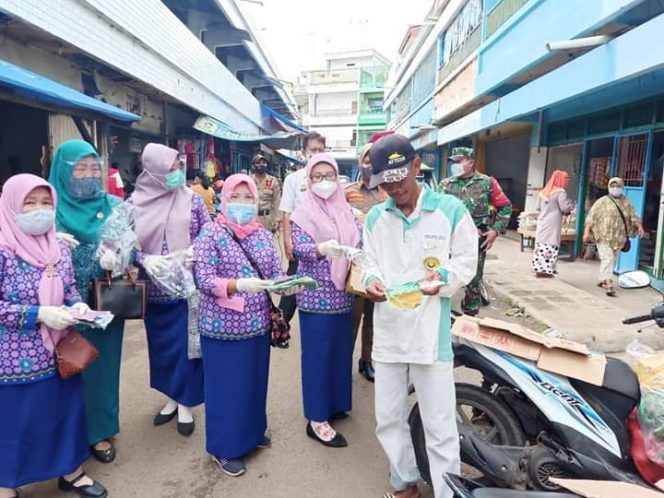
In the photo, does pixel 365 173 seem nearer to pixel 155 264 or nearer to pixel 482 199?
pixel 155 264

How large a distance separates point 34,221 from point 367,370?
8.61 ft

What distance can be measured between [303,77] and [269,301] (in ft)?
187

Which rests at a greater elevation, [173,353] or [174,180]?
[174,180]

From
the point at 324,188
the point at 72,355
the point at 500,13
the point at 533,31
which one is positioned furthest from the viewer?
the point at 500,13

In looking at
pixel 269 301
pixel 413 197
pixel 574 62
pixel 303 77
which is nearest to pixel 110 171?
pixel 269 301

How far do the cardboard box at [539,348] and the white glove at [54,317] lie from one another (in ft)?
5.79

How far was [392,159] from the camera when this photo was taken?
80.4 inches

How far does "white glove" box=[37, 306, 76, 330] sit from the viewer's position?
2.18m

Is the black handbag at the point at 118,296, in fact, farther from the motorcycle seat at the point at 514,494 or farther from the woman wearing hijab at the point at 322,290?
the motorcycle seat at the point at 514,494

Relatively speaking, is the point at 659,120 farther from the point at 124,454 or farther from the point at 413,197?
the point at 124,454

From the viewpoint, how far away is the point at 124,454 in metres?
2.89

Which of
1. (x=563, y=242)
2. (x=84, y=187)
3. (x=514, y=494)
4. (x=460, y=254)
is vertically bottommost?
(x=563, y=242)

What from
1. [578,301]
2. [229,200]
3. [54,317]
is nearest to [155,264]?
[229,200]

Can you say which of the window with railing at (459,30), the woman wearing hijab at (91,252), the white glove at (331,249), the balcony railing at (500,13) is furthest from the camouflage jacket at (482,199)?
the window with railing at (459,30)
